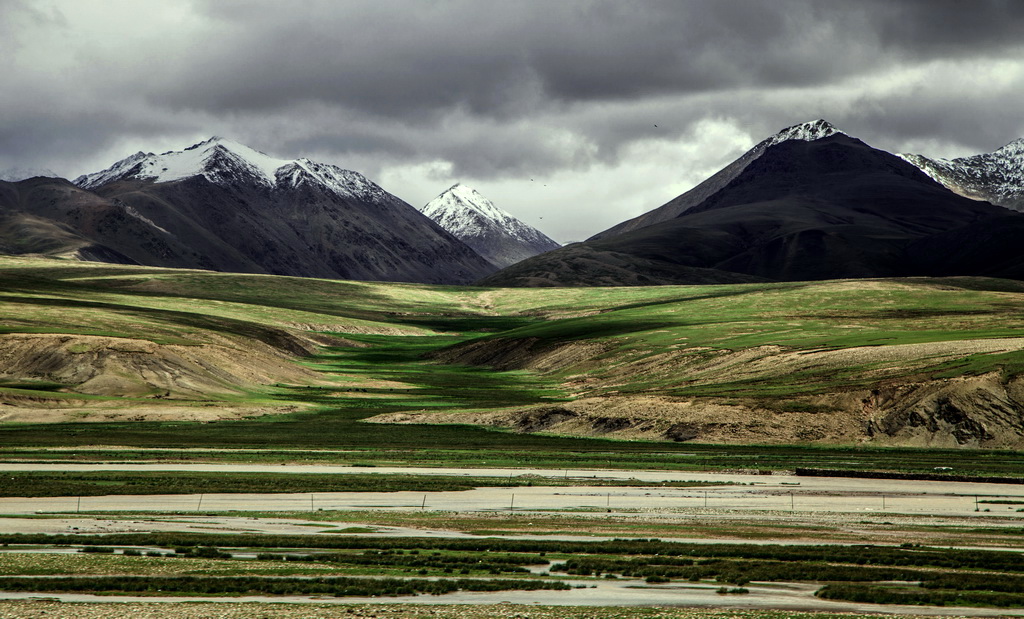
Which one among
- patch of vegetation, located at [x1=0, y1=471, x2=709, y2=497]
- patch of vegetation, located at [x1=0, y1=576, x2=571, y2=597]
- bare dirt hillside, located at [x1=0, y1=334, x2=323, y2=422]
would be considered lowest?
patch of vegetation, located at [x1=0, y1=471, x2=709, y2=497]

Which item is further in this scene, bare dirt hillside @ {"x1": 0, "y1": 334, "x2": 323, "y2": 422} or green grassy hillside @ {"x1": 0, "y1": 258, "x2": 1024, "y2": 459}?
bare dirt hillside @ {"x1": 0, "y1": 334, "x2": 323, "y2": 422}

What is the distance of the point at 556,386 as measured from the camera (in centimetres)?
14462

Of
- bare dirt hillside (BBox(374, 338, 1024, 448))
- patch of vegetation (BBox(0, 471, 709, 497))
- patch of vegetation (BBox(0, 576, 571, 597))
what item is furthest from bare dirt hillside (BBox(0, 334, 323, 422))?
patch of vegetation (BBox(0, 576, 571, 597))

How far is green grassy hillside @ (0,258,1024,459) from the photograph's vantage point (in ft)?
293

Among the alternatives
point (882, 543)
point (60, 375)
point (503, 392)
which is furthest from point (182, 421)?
point (882, 543)

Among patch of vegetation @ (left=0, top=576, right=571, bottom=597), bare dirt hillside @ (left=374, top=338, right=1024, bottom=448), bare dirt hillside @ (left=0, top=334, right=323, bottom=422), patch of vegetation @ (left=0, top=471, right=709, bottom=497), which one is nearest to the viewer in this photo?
patch of vegetation @ (left=0, top=576, right=571, bottom=597)

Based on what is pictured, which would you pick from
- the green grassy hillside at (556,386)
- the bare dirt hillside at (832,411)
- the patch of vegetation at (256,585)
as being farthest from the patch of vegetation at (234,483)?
the bare dirt hillside at (832,411)

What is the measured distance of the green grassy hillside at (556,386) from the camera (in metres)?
89.2

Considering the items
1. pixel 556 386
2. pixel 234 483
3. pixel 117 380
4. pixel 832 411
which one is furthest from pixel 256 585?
pixel 556 386

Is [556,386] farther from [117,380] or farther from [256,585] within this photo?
[256,585]

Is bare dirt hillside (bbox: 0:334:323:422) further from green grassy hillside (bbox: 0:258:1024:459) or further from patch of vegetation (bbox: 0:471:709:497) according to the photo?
patch of vegetation (bbox: 0:471:709:497)

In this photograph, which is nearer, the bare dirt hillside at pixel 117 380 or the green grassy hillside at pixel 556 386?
the green grassy hillside at pixel 556 386

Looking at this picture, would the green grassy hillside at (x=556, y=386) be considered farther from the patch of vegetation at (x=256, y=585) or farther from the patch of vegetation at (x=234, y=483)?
the patch of vegetation at (x=256, y=585)

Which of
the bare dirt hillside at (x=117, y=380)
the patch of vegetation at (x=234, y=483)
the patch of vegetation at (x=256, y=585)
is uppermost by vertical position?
the bare dirt hillside at (x=117, y=380)
